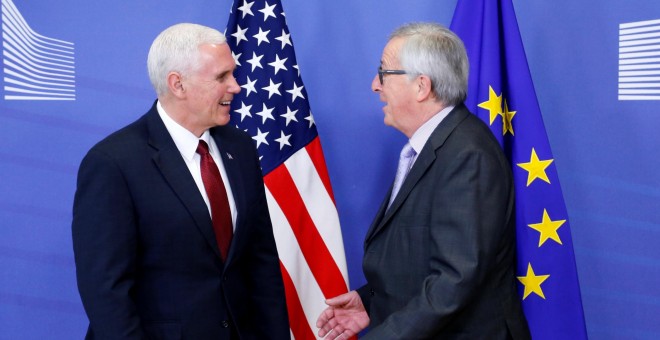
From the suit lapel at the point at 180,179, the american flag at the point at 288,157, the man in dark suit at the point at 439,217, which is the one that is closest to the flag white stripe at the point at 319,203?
the american flag at the point at 288,157

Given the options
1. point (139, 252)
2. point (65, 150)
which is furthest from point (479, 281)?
point (65, 150)

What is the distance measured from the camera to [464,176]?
1.65 metres

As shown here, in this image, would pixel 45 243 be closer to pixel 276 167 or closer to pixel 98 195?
pixel 276 167

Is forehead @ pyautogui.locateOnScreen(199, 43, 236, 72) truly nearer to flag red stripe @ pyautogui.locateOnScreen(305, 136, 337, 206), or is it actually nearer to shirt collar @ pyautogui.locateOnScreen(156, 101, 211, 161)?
shirt collar @ pyautogui.locateOnScreen(156, 101, 211, 161)

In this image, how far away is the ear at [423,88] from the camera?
1.81 m

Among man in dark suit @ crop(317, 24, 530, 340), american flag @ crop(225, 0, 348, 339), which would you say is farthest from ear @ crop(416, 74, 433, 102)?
american flag @ crop(225, 0, 348, 339)

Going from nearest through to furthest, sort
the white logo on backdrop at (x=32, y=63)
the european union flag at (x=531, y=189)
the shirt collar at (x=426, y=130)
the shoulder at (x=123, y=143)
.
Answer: the shoulder at (x=123, y=143), the shirt collar at (x=426, y=130), the european union flag at (x=531, y=189), the white logo on backdrop at (x=32, y=63)

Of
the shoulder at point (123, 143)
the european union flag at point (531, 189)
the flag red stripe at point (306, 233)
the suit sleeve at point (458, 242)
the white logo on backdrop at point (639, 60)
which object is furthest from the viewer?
the flag red stripe at point (306, 233)

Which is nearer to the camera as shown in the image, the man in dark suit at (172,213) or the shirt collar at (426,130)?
the man in dark suit at (172,213)

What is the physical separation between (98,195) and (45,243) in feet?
5.04

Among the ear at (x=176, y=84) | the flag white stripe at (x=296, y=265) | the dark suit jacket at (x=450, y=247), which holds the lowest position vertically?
the flag white stripe at (x=296, y=265)

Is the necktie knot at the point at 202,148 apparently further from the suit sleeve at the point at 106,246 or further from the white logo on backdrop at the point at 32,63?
the white logo on backdrop at the point at 32,63

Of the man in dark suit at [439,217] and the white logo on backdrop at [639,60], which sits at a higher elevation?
the white logo on backdrop at [639,60]

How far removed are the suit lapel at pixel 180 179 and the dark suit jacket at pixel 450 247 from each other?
16.3 inches
